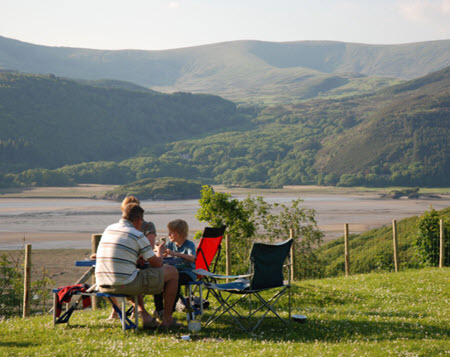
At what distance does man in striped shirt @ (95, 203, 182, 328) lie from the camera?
6211 mm

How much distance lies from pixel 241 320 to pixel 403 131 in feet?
434

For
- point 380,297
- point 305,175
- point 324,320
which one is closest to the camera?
point 324,320

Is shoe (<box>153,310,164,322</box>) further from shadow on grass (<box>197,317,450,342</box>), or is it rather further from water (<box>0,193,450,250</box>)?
water (<box>0,193,450,250</box>)

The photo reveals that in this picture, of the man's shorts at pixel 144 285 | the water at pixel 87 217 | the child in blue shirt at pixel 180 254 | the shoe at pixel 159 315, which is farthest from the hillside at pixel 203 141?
the man's shorts at pixel 144 285

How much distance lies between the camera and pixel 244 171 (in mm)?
130750

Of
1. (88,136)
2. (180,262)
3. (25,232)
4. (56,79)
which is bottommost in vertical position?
(25,232)

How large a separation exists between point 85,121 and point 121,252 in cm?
15168

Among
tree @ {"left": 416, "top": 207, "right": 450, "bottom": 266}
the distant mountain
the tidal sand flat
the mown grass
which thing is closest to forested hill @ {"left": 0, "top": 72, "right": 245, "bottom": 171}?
the tidal sand flat

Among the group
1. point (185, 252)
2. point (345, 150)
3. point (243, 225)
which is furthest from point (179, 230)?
point (345, 150)

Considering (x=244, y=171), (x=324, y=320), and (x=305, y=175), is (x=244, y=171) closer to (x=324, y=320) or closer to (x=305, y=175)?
(x=305, y=175)

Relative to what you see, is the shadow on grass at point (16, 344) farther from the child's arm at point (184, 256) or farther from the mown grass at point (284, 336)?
the child's arm at point (184, 256)

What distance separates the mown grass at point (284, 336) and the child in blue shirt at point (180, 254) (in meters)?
0.55

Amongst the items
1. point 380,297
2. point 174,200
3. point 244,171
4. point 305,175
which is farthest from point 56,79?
point 380,297

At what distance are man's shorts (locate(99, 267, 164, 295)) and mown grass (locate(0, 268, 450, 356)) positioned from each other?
1.64ft
